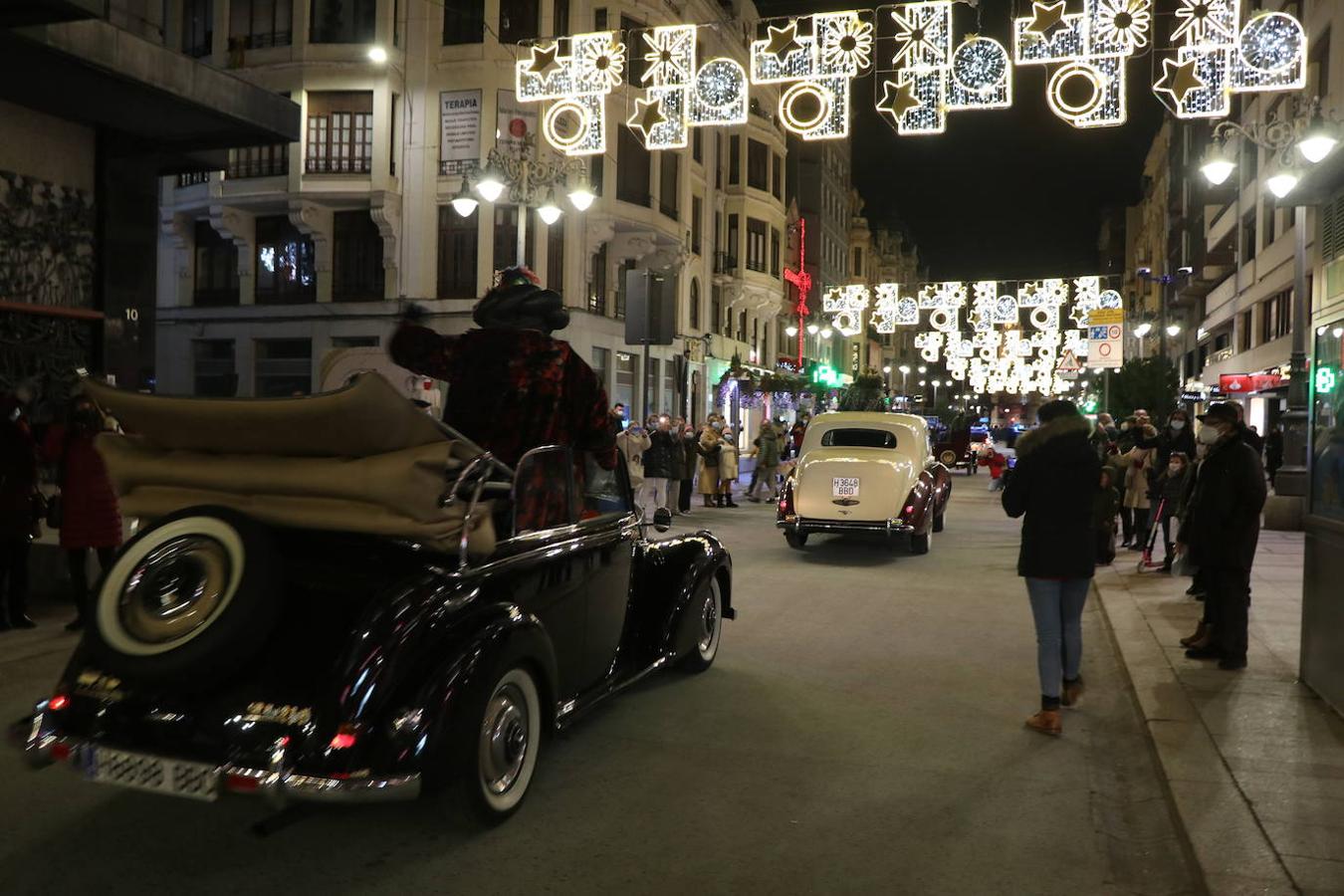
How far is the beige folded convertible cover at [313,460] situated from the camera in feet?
12.6

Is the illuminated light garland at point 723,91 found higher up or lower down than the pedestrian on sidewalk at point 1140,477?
higher up

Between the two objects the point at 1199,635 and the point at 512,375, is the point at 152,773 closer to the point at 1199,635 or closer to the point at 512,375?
the point at 512,375

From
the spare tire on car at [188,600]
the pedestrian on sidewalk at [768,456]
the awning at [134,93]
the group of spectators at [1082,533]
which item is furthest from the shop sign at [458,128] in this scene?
the spare tire on car at [188,600]

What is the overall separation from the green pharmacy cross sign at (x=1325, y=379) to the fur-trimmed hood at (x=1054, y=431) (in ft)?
5.50

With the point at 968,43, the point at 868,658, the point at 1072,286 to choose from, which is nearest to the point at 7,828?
the point at 868,658

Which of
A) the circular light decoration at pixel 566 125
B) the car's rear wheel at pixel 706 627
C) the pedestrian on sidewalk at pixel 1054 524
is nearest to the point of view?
the pedestrian on sidewalk at pixel 1054 524

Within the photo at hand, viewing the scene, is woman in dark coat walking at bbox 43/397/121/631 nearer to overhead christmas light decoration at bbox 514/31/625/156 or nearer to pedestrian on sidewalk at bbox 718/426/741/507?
overhead christmas light decoration at bbox 514/31/625/156

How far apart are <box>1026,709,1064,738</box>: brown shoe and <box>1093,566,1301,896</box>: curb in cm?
46

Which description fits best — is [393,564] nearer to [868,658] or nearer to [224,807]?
[224,807]

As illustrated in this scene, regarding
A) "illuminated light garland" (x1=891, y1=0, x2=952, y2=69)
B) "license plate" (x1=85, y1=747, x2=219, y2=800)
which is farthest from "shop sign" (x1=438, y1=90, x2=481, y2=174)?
"license plate" (x1=85, y1=747, x2=219, y2=800)

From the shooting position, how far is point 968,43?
36.0 feet

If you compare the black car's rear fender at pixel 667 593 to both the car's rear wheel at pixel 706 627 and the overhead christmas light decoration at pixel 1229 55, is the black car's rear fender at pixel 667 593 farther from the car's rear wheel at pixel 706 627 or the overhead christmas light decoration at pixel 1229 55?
the overhead christmas light decoration at pixel 1229 55

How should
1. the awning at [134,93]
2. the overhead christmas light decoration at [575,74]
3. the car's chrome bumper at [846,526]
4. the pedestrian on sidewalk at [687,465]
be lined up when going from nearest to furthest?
1. the awning at [134,93]
2. the car's chrome bumper at [846,526]
3. the overhead christmas light decoration at [575,74]
4. the pedestrian on sidewalk at [687,465]

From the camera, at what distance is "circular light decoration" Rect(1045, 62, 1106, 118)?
10.8 meters
